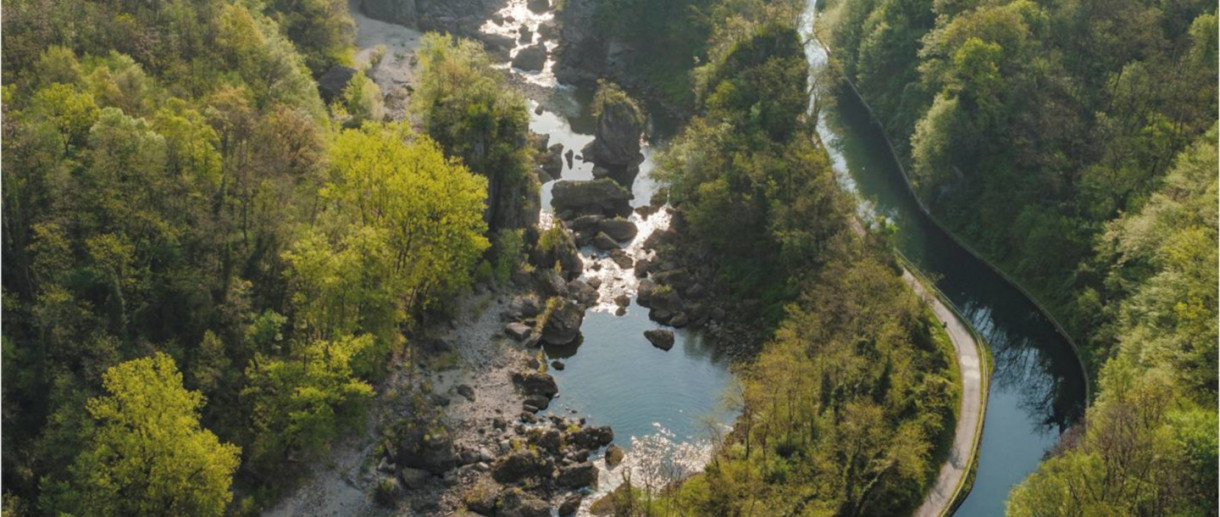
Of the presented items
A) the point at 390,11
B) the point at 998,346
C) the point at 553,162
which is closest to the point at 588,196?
the point at 553,162

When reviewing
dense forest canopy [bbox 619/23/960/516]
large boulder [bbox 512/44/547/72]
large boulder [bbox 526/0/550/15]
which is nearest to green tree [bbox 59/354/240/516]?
dense forest canopy [bbox 619/23/960/516]

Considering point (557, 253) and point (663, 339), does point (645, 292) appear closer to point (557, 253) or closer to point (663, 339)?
point (663, 339)

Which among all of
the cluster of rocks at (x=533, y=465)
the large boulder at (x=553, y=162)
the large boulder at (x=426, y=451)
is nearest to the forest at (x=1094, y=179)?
the cluster of rocks at (x=533, y=465)

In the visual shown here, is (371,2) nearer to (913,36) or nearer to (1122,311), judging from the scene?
(913,36)

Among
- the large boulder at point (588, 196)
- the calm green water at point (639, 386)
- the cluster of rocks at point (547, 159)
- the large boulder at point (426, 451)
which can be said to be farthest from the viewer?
the cluster of rocks at point (547, 159)

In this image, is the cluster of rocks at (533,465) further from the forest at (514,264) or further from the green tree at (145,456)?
the green tree at (145,456)

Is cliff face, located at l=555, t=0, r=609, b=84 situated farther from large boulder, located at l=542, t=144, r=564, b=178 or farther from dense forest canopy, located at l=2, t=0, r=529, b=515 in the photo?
dense forest canopy, located at l=2, t=0, r=529, b=515

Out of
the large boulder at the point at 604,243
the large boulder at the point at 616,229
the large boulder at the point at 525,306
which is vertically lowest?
the large boulder at the point at 525,306

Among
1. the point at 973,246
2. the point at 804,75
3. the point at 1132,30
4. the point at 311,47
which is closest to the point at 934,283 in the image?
the point at 973,246
